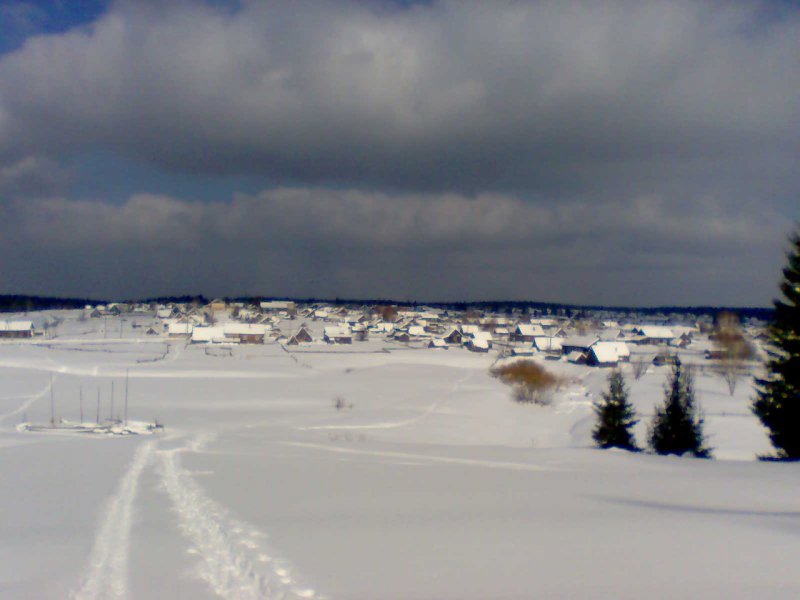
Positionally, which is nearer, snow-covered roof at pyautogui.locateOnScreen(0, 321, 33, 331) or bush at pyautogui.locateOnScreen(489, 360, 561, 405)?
bush at pyautogui.locateOnScreen(489, 360, 561, 405)

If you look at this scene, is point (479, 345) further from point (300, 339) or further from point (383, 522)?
point (383, 522)

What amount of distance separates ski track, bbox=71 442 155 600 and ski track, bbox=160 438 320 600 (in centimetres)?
58

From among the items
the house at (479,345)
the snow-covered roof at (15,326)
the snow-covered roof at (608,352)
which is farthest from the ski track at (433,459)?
the snow-covered roof at (15,326)

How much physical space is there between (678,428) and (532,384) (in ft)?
77.8

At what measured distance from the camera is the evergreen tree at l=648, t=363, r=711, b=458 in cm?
1725

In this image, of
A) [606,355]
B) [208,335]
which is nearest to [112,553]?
[606,355]

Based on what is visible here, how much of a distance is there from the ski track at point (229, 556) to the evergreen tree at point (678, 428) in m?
13.2

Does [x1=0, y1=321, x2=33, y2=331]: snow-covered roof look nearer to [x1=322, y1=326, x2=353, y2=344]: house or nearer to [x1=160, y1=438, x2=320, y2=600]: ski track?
[x1=322, y1=326, x2=353, y2=344]: house

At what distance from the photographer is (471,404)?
37312 millimetres

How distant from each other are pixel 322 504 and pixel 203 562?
8.18ft

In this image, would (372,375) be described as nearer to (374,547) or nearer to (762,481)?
(762,481)

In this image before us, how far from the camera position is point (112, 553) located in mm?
6102

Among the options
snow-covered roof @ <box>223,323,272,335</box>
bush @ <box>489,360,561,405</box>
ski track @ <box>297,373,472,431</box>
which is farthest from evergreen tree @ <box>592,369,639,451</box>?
snow-covered roof @ <box>223,323,272,335</box>

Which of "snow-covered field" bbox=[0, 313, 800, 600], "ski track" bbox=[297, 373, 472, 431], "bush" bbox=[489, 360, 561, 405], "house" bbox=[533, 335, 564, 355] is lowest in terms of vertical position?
"ski track" bbox=[297, 373, 472, 431]
